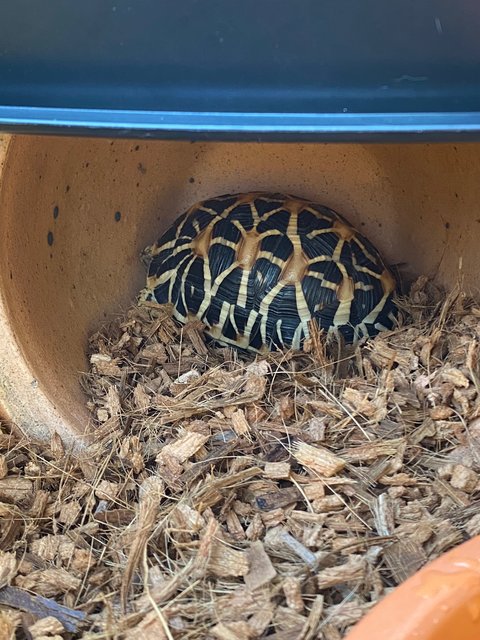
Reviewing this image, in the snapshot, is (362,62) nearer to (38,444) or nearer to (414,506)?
(414,506)

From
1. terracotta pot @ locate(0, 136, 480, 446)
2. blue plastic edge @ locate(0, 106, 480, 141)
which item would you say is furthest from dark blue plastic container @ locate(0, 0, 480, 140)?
terracotta pot @ locate(0, 136, 480, 446)

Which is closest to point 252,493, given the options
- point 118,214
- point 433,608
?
point 433,608

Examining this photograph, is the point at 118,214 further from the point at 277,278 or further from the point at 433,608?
the point at 433,608

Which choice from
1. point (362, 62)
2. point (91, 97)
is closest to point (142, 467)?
point (91, 97)

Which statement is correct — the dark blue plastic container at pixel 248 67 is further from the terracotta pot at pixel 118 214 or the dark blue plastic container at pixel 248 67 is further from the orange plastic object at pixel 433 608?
the orange plastic object at pixel 433 608

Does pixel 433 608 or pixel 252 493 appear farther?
pixel 252 493

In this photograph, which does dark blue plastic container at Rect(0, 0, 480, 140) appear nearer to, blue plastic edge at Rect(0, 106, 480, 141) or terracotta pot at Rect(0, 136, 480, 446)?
blue plastic edge at Rect(0, 106, 480, 141)
